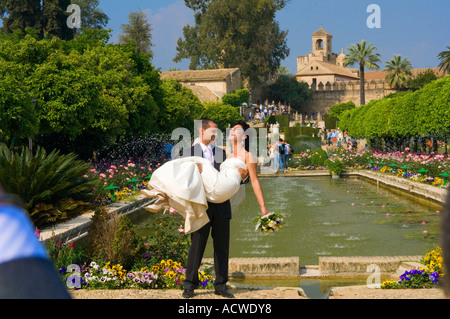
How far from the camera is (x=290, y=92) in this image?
7562cm

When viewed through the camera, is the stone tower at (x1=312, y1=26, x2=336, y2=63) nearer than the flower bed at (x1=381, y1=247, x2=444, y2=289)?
No

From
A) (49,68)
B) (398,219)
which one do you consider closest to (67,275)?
(398,219)

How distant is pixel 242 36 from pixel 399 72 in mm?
26846

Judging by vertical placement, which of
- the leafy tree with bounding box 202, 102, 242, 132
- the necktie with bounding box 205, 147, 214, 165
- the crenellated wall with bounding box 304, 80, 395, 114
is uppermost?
the crenellated wall with bounding box 304, 80, 395, 114

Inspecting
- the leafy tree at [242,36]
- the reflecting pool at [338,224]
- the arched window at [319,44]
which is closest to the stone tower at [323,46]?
the arched window at [319,44]

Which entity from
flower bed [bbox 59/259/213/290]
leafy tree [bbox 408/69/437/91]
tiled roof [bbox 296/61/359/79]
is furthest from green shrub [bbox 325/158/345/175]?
tiled roof [bbox 296/61/359/79]

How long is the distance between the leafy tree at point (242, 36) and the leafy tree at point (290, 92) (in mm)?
10574

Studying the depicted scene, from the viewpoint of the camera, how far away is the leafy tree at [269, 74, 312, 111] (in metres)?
74.2

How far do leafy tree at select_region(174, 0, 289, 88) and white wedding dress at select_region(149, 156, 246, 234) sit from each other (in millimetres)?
55505

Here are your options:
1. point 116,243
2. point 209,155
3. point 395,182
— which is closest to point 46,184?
point 116,243

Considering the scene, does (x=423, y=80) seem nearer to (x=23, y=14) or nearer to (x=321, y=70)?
(x=321, y=70)

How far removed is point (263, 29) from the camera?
60.6 m

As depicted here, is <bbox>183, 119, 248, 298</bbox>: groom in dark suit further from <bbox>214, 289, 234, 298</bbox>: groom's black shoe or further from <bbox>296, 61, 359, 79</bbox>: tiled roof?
<bbox>296, 61, 359, 79</bbox>: tiled roof

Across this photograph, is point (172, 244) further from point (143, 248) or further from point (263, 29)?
point (263, 29)
